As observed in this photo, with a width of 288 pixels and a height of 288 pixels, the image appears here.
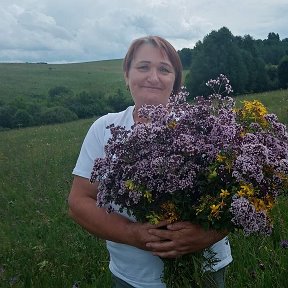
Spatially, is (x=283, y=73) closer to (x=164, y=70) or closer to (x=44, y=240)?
(x=44, y=240)

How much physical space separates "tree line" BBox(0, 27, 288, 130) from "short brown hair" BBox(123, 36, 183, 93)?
1705 inches

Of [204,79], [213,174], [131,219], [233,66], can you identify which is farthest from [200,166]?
[233,66]

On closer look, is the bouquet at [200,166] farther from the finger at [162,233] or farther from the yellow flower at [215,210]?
the finger at [162,233]

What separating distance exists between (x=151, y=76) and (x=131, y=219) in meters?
0.95

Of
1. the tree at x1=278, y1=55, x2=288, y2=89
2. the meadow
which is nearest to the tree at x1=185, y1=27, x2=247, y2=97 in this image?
the tree at x1=278, y1=55, x2=288, y2=89

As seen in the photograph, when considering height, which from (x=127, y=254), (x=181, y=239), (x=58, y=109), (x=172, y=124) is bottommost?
(x=58, y=109)

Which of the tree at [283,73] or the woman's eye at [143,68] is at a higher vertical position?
the woman's eye at [143,68]

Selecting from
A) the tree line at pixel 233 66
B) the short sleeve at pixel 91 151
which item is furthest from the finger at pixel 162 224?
the tree line at pixel 233 66

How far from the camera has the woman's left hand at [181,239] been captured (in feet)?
7.61

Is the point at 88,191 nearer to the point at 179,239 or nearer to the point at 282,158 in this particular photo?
the point at 179,239

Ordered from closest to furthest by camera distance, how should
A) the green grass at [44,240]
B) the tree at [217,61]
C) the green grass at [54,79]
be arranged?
the green grass at [44,240]
the tree at [217,61]
the green grass at [54,79]

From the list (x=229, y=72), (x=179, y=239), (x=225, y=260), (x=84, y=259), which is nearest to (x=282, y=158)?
(x=179, y=239)

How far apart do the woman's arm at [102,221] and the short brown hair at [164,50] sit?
36.7 inches

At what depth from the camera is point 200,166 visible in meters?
2.14
